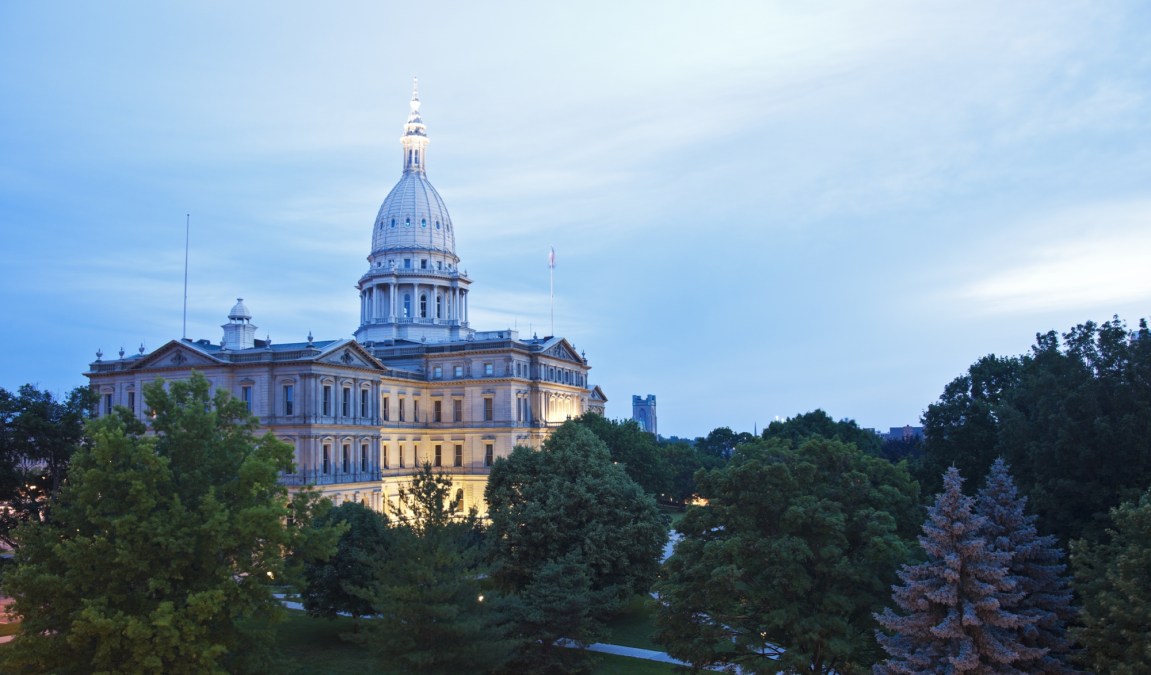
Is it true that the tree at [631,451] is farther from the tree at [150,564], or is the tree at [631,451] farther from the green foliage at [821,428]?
the tree at [150,564]

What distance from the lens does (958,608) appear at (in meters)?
20.5

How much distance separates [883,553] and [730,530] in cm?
485

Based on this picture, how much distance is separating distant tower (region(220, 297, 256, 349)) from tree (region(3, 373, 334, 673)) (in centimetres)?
4546

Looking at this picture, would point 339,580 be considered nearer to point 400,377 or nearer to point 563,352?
point 400,377

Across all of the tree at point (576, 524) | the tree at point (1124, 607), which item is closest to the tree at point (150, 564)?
the tree at point (576, 524)

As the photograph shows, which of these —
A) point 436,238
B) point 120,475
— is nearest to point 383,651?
point 120,475

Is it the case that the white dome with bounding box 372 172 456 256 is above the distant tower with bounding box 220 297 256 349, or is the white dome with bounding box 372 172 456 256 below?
above

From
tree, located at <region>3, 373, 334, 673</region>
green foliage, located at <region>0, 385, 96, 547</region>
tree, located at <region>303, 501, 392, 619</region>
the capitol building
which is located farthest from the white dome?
tree, located at <region>3, 373, 334, 673</region>

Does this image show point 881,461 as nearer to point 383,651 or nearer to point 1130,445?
point 1130,445

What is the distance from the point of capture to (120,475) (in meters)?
21.5

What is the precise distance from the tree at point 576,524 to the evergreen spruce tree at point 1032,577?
15824 millimetres

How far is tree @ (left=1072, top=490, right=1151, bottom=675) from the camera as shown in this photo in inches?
721

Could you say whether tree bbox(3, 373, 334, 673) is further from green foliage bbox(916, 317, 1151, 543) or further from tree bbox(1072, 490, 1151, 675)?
green foliage bbox(916, 317, 1151, 543)

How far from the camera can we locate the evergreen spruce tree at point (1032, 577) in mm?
20844
